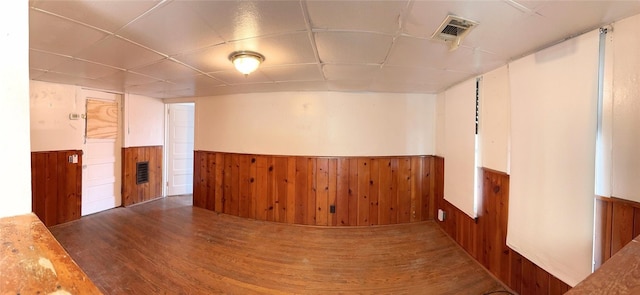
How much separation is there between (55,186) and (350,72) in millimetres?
4229

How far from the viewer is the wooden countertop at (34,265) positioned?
60 cm

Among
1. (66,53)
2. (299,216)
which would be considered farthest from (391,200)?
(66,53)

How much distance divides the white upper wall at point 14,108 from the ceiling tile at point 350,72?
6.14 ft

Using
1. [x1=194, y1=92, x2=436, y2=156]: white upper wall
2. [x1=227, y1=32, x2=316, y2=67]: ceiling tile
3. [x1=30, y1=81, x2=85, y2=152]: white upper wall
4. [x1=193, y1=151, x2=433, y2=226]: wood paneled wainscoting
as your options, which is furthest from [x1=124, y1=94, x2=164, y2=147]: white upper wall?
[x1=227, y1=32, x2=316, y2=67]: ceiling tile

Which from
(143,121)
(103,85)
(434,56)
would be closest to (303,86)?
(434,56)

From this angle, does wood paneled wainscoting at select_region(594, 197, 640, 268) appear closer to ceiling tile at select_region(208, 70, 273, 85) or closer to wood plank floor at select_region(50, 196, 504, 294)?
wood plank floor at select_region(50, 196, 504, 294)

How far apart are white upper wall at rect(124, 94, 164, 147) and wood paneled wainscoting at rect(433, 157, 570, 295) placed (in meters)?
5.22

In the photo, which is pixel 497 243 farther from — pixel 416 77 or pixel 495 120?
pixel 416 77

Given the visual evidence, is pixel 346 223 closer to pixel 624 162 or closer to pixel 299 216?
pixel 299 216

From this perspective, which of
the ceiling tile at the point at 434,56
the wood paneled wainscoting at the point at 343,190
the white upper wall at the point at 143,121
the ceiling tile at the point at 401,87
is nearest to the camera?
the ceiling tile at the point at 434,56

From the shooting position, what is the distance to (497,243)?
211 centimetres

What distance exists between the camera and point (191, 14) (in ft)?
4.34

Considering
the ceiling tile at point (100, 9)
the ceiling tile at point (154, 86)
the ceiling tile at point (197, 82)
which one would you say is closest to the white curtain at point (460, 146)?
the ceiling tile at point (100, 9)

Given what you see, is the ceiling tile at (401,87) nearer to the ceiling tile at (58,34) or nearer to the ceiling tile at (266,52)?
the ceiling tile at (266,52)
